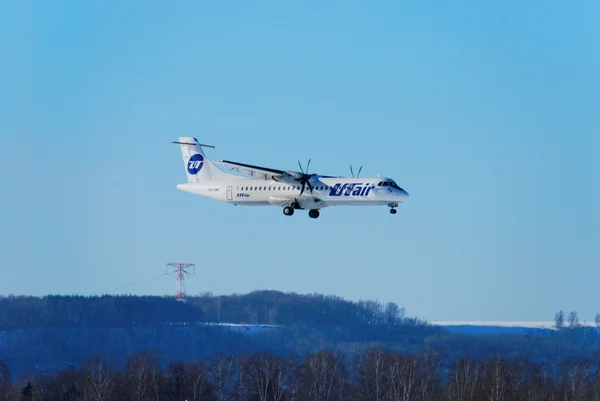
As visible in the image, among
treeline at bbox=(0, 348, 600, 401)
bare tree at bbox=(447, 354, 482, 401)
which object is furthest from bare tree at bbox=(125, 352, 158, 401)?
bare tree at bbox=(447, 354, 482, 401)

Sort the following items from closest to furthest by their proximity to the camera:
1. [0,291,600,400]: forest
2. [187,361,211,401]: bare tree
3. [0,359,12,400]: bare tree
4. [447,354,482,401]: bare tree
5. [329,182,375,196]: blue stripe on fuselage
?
[329,182,375,196]: blue stripe on fuselage, [447,354,482,401]: bare tree, [0,359,12,400]: bare tree, [187,361,211,401]: bare tree, [0,291,600,400]: forest

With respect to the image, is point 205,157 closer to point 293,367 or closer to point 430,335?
point 293,367

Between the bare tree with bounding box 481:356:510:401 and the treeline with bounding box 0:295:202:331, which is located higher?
the treeline with bounding box 0:295:202:331

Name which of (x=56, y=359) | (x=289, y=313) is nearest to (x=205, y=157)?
(x=56, y=359)

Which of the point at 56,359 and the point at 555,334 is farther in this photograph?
the point at 555,334

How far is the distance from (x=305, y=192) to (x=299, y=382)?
64.9 feet

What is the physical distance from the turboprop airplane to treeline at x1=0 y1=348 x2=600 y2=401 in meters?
13.9

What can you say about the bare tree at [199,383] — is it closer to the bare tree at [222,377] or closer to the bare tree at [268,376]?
the bare tree at [222,377]

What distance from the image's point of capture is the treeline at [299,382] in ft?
294

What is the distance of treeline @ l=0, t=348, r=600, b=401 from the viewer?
89500mm

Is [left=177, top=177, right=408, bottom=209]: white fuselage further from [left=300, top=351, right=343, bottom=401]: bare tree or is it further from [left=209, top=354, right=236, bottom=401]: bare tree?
[left=300, top=351, right=343, bottom=401]: bare tree

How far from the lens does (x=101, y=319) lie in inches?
5044

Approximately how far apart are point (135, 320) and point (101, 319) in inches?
138

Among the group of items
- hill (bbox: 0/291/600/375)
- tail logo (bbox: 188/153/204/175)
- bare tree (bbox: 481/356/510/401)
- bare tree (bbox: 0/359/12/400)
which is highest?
tail logo (bbox: 188/153/204/175)
